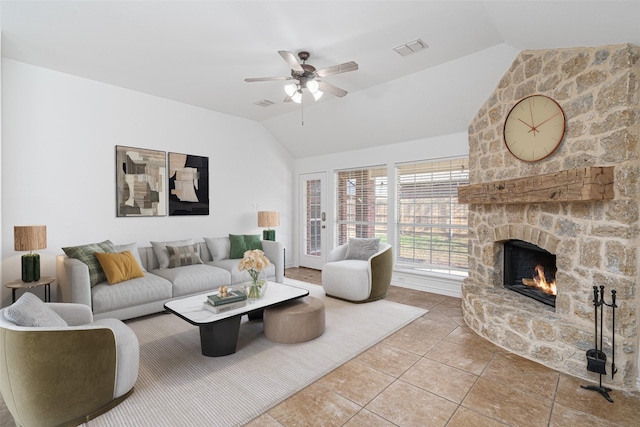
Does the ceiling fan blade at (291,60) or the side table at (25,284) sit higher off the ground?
the ceiling fan blade at (291,60)

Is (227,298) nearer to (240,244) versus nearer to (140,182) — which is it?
(240,244)

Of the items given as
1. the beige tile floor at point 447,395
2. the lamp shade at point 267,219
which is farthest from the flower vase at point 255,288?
the lamp shade at point 267,219

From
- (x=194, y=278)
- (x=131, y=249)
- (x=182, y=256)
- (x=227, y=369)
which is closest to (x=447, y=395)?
(x=227, y=369)

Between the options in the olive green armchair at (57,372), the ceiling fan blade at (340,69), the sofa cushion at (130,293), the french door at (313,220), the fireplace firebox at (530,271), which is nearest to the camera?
the olive green armchair at (57,372)

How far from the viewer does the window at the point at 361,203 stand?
574 centimetres

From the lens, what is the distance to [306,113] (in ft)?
18.4

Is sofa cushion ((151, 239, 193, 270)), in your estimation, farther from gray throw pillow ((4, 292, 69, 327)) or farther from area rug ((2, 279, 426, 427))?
gray throw pillow ((4, 292, 69, 327))

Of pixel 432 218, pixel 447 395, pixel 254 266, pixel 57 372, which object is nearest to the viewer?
pixel 57 372

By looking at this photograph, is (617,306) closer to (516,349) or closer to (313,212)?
(516,349)

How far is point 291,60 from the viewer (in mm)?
2926

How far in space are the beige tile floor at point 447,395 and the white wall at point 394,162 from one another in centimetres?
191

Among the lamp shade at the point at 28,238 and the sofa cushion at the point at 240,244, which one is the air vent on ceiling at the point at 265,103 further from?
the lamp shade at the point at 28,238

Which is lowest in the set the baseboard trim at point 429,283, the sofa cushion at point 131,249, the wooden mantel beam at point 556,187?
the baseboard trim at point 429,283

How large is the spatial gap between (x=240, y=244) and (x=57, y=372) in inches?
133
